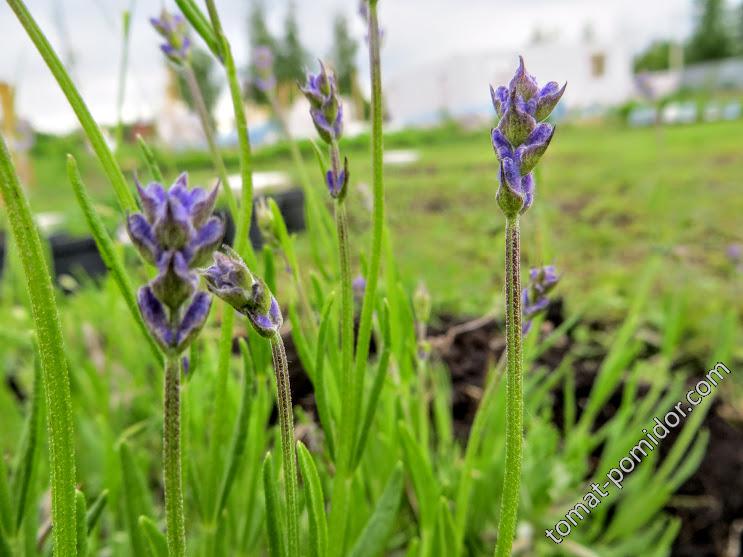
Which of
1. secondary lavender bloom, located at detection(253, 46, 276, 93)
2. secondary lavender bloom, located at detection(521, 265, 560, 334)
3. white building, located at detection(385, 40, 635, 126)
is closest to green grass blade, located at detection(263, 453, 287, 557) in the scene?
secondary lavender bloom, located at detection(521, 265, 560, 334)

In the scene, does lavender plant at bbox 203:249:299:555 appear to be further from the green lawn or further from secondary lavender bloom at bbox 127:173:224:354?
the green lawn

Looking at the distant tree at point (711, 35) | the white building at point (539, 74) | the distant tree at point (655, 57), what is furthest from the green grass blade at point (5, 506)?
the distant tree at point (711, 35)

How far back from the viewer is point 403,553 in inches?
32.5

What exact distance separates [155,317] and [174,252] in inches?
1.1

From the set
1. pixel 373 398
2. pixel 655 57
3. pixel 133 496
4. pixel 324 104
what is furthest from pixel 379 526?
pixel 655 57

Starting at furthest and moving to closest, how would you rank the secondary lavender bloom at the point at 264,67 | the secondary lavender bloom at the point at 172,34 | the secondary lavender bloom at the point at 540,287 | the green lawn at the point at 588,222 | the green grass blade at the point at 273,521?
the green lawn at the point at 588,222 → the secondary lavender bloom at the point at 264,67 → the secondary lavender bloom at the point at 172,34 → the secondary lavender bloom at the point at 540,287 → the green grass blade at the point at 273,521

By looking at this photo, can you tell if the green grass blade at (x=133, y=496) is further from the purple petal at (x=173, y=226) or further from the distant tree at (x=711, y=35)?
the distant tree at (x=711, y=35)

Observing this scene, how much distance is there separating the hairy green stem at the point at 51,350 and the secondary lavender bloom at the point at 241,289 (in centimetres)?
7

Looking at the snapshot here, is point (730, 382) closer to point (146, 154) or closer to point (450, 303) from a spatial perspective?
point (450, 303)

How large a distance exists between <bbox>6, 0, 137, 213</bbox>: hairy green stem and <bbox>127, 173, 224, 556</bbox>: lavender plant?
14cm

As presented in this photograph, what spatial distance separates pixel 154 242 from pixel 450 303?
5.05ft

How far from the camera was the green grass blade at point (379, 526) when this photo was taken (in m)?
0.51

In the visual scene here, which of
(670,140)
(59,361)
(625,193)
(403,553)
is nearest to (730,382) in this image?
(403,553)

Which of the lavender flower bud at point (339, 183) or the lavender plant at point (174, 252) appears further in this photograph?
the lavender flower bud at point (339, 183)
